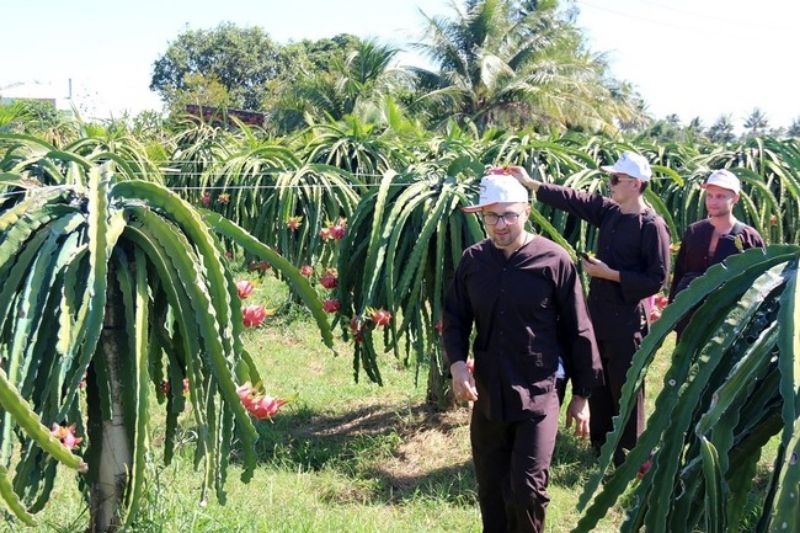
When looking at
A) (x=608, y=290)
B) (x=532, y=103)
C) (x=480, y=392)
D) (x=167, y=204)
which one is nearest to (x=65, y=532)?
(x=167, y=204)

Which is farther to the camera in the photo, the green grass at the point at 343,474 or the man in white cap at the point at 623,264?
the man in white cap at the point at 623,264

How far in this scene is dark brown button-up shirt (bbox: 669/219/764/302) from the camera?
482cm

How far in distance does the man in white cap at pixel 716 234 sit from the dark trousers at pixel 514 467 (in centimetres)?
149

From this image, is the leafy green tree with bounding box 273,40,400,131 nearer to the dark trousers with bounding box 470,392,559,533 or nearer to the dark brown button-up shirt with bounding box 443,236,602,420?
the dark brown button-up shirt with bounding box 443,236,602,420

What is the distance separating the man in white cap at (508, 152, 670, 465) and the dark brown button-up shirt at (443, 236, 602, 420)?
978mm

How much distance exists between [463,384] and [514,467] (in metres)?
0.38

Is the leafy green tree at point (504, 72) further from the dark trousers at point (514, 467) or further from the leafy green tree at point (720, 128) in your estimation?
the leafy green tree at point (720, 128)

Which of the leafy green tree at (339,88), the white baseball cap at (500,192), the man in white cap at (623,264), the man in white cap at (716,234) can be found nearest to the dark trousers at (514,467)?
the white baseball cap at (500,192)

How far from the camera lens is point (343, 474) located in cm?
518

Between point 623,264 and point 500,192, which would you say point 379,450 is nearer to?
point 623,264

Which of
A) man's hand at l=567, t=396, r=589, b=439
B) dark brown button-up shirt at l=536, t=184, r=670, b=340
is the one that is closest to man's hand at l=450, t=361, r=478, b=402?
man's hand at l=567, t=396, r=589, b=439

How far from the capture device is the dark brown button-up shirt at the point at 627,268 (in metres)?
4.69

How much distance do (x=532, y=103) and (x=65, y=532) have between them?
69.1 feet

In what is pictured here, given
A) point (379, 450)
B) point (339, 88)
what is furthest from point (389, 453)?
point (339, 88)
